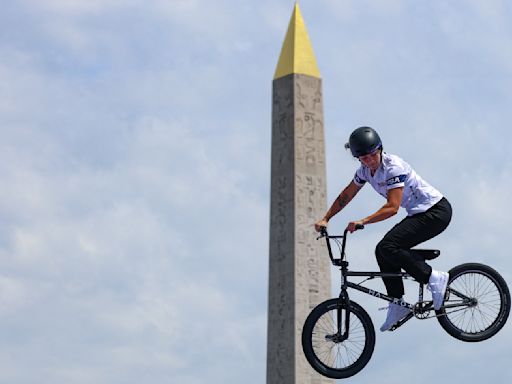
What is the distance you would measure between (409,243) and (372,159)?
122 centimetres

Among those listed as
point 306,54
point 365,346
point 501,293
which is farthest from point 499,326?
point 306,54

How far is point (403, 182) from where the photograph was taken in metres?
18.1

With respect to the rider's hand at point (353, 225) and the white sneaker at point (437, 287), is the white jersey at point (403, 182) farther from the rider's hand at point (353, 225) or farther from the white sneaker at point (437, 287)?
the white sneaker at point (437, 287)

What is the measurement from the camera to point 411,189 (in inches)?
736

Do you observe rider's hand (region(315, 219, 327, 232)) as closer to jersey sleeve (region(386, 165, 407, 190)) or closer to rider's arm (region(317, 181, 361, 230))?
rider's arm (region(317, 181, 361, 230))

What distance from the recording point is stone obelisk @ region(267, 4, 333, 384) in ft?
172

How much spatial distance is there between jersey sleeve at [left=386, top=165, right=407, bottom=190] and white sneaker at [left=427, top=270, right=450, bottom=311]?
130 centimetres

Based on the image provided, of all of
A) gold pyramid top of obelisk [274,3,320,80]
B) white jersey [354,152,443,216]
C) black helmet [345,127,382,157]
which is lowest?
white jersey [354,152,443,216]

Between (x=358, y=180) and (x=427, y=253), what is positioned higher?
(x=358, y=180)

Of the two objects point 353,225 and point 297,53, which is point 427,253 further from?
point 297,53

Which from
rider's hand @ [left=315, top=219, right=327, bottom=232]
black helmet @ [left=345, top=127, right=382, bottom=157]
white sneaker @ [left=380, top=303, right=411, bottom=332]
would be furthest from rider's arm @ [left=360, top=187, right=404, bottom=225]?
white sneaker @ [left=380, top=303, right=411, bottom=332]

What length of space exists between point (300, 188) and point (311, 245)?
1.92 meters

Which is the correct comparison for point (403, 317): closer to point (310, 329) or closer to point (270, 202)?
point (310, 329)

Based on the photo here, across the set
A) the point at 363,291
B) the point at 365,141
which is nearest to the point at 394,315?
the point at 363,291
